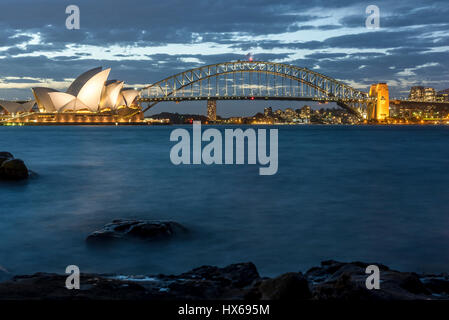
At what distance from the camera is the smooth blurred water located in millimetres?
5375

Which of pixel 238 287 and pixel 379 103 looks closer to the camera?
pixel 238 287

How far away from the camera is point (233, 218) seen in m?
7.86

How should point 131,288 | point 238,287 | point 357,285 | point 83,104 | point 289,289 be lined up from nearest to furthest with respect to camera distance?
1. point 289,289
2. point 357,285
3. point 131,288
4. point 238,287
5. point 83,104

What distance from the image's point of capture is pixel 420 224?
24.1ft

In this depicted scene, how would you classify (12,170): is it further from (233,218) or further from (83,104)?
(83,104)

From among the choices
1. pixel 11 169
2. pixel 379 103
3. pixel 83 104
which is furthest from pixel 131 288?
pixel 379 103

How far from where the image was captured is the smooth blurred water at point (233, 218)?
5.38 meters

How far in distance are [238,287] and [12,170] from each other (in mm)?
9444

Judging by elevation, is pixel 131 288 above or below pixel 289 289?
below

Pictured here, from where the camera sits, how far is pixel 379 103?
3354 inches

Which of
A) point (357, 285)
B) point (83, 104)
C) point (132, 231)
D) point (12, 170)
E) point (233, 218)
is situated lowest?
point (233, 218)

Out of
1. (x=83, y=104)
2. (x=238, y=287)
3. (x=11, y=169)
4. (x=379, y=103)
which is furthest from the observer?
(x=379, y=103)

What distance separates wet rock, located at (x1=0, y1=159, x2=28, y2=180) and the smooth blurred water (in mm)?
334

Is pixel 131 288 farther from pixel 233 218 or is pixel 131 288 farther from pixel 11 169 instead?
pixel 11 169
